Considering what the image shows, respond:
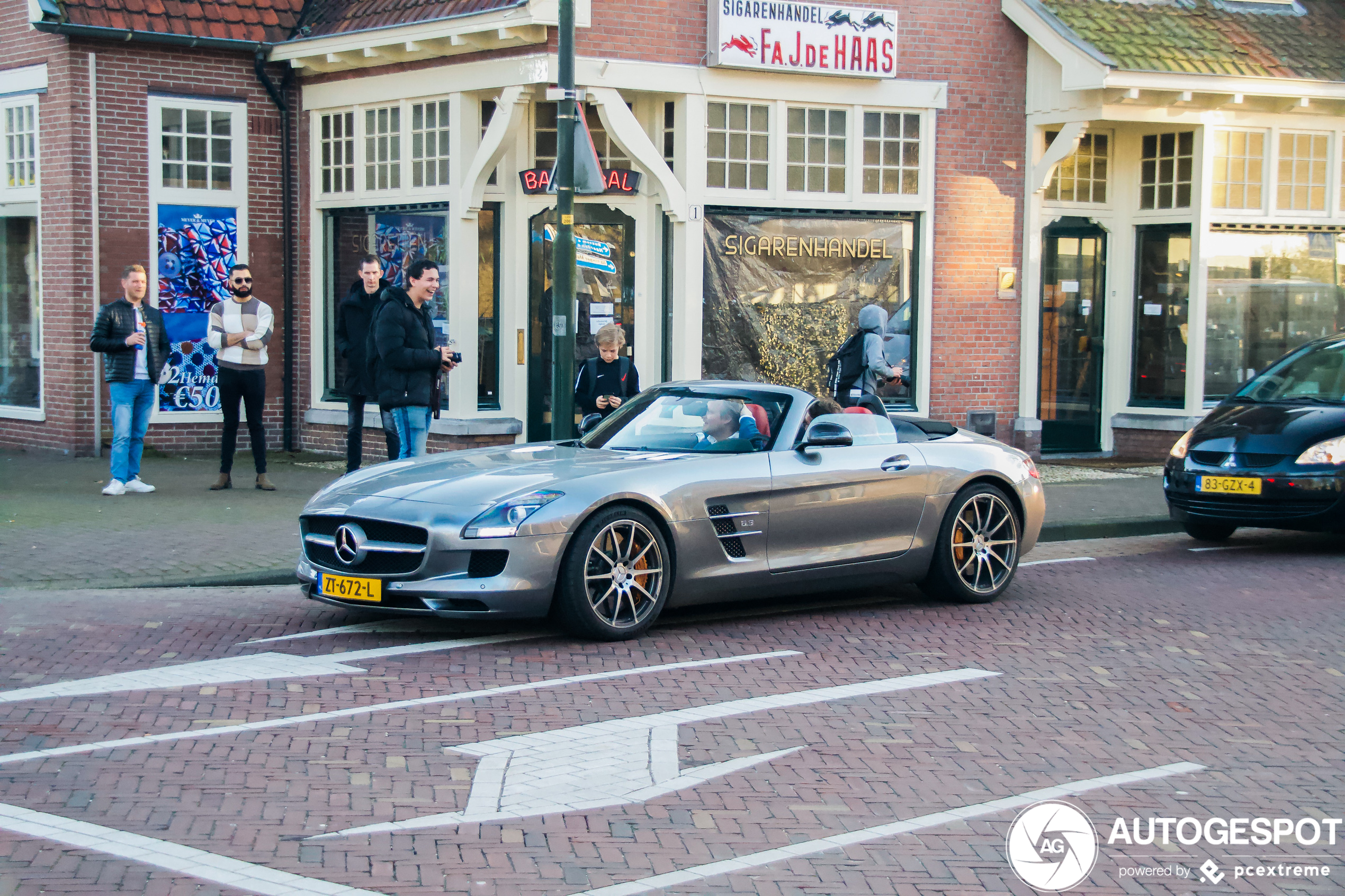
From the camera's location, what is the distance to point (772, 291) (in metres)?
15.3

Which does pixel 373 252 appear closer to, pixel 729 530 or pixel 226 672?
pixel 729 530

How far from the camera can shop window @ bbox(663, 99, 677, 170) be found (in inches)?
588

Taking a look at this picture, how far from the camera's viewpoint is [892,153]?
1563 centimetres

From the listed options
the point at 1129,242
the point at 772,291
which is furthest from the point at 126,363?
the point at 1129,242

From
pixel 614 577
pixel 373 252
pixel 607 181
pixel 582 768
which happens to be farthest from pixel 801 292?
pixel 582 768

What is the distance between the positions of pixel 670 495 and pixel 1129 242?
11.3 meters

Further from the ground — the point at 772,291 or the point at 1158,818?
the point at 772,291

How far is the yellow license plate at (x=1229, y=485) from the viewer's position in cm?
1109

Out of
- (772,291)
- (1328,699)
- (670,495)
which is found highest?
(772,291)

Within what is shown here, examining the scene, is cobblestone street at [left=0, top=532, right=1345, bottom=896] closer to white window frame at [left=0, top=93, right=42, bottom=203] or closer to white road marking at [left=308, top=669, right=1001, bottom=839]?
white road marking at [left=308, top=669, right=1001, bottom=839]

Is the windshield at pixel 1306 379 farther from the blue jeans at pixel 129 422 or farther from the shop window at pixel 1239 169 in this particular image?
the blue jeans at pixel 129 422

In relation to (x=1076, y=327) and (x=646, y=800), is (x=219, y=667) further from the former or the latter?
(x=1076, y=327)

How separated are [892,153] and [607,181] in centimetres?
309

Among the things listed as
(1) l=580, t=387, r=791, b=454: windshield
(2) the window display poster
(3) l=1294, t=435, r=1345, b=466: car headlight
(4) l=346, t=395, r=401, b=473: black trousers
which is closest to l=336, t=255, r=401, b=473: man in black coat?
(4) l=346, t=395, r=401, b=473: black trousers
